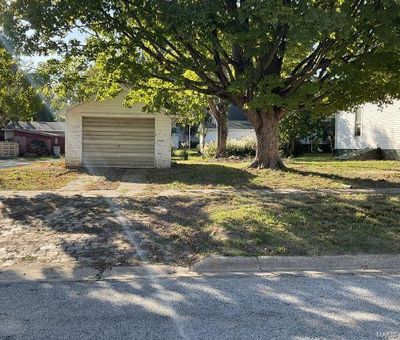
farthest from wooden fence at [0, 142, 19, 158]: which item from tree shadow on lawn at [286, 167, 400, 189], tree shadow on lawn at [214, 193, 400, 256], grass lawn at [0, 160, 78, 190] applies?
tree shadow on lawn at [214, 193, 400, 256]

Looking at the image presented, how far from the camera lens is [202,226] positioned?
773 cm

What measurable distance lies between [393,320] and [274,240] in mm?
2661

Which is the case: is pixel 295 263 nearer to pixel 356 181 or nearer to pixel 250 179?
pixel 250 179

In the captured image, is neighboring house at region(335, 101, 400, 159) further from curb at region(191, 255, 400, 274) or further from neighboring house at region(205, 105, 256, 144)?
curb at region(191, 255, 400, 274)

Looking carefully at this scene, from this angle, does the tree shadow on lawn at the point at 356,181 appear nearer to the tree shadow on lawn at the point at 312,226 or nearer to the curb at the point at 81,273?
the tree shadow on lawn at the point at 312,226

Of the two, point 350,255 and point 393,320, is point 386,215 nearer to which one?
point 350,255

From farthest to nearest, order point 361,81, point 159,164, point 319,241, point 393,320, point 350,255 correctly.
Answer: point 159,164 < point 361,81 < point 319,241 < point 350,255 < point 393,320

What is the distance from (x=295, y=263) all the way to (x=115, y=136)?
49.1ft

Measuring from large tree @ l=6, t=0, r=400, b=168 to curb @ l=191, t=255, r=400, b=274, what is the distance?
16.5 ft

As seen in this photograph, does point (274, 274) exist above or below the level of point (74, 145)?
below

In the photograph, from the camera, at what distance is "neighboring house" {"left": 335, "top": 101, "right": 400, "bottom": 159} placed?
A: 2441cm

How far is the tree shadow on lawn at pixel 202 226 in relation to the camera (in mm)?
6531

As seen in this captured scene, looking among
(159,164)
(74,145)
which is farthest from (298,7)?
(74,145)

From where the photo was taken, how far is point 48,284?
213 inches
